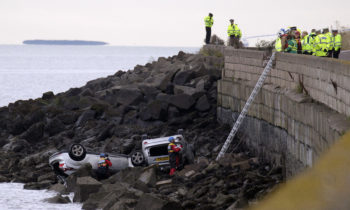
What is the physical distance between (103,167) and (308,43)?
22.9 feet

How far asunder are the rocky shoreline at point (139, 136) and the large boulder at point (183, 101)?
30 mm

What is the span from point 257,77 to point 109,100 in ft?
35.6

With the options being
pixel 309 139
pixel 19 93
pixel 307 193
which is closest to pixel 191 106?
pixel 309 139

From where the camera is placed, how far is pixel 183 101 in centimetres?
2689

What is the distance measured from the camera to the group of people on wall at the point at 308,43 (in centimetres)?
1984

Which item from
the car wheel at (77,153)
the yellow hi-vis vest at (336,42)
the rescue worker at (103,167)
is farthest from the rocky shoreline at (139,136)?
the yellow hi-vis vest at (336,42)

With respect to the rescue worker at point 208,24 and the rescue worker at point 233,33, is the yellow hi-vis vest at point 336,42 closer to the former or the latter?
the rescue worker at point 233,33

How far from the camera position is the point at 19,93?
76625 millimetres

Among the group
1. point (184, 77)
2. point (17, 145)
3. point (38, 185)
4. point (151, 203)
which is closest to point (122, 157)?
point (38, 185)

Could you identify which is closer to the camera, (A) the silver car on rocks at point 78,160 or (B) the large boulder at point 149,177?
(B) the large boulder at point 149,177

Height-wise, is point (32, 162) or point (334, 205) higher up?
point (334, 205)

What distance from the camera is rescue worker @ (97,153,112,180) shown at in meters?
21.0

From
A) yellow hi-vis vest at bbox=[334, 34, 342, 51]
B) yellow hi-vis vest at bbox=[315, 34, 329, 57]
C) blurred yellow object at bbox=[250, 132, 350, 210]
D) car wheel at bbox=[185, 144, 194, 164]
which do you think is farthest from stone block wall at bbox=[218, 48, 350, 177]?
blurred yellow object at bbox=[250, 132, 350, 210]

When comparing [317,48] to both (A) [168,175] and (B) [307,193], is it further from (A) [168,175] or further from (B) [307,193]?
(B) [307,193]
